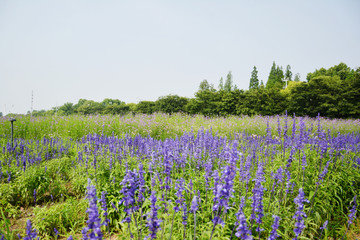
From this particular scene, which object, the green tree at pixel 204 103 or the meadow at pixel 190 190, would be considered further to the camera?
the green tree at pixel 204 103

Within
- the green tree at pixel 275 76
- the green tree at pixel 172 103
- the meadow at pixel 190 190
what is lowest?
the meadow at pixel 190 190

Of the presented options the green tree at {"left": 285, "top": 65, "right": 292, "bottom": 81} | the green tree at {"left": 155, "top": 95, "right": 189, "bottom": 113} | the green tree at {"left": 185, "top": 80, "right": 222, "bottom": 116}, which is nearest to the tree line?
the green tree at {"left": 185, "top": 80, "right": 222, "bottom": 116}

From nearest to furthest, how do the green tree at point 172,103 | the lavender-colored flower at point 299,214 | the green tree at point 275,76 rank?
the lavender-colored flower at point 299,214, the green tree at point 172,103, the green tree at point 275,76

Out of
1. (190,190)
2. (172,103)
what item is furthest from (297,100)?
(190,190)

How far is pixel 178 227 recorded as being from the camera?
2.62m

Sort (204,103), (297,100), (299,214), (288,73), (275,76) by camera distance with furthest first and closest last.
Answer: (288,73), (275,76), (204,103), (297,100), (299,214)

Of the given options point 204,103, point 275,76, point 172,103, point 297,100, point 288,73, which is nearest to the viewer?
point 297,100

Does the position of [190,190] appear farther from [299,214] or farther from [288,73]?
[288,73]

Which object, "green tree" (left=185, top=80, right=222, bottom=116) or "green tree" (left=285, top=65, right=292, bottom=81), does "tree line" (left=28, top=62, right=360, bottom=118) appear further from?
"green tree" (left=285, top=65, right=292, bottom=81)

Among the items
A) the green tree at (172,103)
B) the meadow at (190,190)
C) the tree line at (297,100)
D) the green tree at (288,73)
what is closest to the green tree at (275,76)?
the green tree at (288,73)

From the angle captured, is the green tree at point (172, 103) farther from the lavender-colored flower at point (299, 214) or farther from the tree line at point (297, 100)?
the lavender-colored flower at point (299, 214)

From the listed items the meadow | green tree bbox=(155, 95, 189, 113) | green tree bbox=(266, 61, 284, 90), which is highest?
green tree bbox=(266, 61, 284, 90)

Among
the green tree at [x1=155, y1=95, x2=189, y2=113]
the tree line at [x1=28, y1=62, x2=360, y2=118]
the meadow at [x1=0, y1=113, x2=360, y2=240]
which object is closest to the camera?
the meadow at [x1=0, y1=113, x2=360, y2=240]

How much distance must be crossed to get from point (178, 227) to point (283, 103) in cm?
3033
